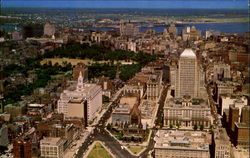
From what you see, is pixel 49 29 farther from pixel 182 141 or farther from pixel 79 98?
pixel 182 141

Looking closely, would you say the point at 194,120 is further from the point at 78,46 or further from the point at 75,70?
the point at 78,46

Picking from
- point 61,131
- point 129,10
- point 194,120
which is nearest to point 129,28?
point 129,10

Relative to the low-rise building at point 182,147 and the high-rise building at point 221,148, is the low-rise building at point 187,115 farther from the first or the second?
the high-rise building at point 221,148

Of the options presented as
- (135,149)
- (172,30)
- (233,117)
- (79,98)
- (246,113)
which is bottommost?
(135,149)

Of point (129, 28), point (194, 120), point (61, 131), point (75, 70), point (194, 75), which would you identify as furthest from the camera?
point (129, 28)

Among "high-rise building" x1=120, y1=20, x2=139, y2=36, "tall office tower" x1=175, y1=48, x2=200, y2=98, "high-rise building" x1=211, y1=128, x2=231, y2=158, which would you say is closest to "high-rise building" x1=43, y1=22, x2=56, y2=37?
"high-rise building" x1=120, y1=20, x2=139, y2=36

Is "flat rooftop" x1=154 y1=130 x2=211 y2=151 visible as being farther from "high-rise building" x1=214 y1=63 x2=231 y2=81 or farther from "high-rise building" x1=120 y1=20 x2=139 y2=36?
"high-rise building" x1=120 y1=20 x2=139 y2=36

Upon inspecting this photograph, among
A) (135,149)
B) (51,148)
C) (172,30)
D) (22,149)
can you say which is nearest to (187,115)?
(135,149)
